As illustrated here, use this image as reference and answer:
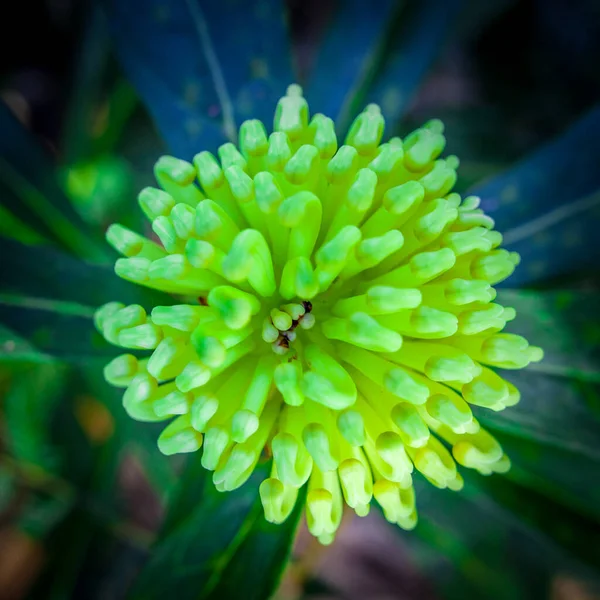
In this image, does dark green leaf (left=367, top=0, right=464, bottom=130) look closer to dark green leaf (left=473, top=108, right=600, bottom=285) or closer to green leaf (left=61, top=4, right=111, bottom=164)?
dark green leaf (left=473, top=108, right=600, bottom=285)

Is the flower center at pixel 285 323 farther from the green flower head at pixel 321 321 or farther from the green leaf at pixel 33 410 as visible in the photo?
the green leaf at pixel 33 410

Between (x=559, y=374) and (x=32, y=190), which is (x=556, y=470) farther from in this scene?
(x=32, y=190)

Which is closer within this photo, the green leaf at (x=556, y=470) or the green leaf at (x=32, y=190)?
the green leaf at (x=556, y=470)

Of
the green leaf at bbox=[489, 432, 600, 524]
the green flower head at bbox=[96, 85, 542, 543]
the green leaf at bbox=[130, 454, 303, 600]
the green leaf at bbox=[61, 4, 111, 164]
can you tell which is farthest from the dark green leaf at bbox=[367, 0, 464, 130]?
the green leaf at bbox=[61, 4, 111, 164]

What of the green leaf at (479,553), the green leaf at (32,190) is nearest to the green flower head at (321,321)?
the green leaf at (32,190)

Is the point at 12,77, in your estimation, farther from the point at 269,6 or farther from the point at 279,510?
the point at 279,510

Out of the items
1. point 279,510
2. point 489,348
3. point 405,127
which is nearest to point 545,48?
point 405,127

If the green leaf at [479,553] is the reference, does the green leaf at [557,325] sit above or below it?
above

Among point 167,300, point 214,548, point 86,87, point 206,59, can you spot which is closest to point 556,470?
point 214,548

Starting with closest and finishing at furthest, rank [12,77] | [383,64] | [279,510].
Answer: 1. [279,510]
2. [383,64]
3. [12,77]
